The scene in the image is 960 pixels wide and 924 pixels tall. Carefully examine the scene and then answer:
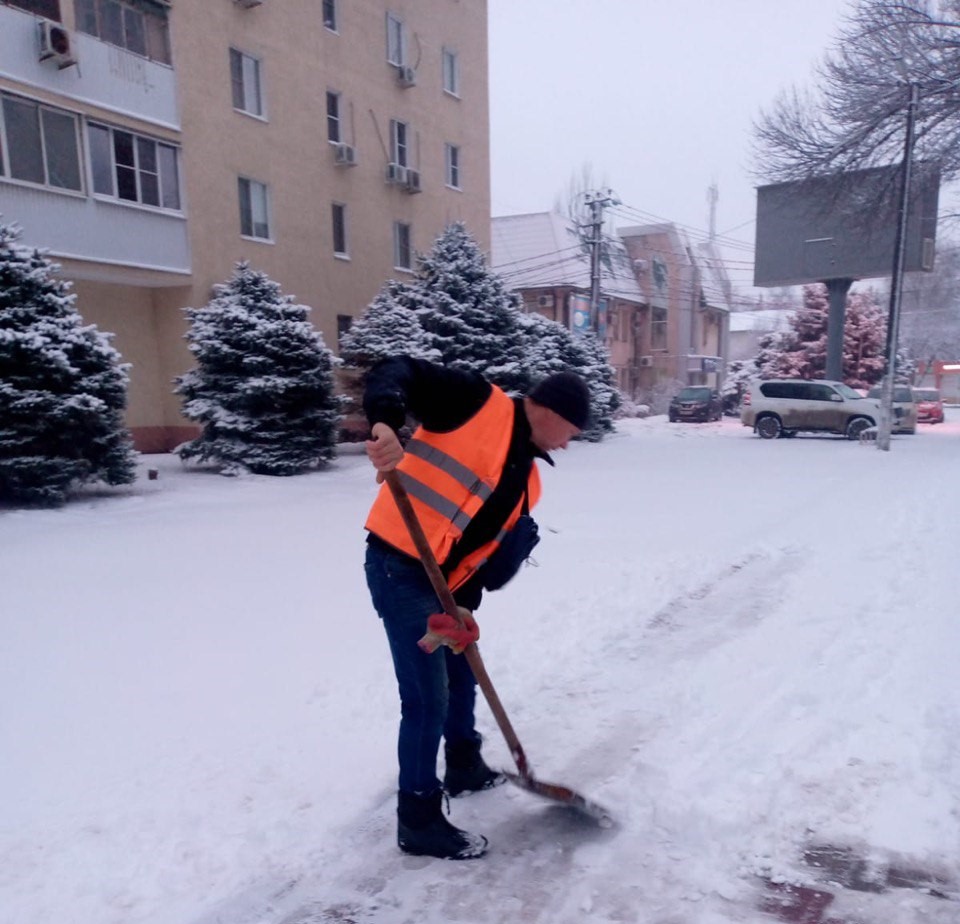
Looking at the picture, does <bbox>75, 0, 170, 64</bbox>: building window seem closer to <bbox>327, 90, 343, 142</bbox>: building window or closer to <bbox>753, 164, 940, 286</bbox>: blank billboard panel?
<bbox>327, 90, 343, 142</bbox>: building window

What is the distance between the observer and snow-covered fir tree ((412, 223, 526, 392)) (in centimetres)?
1666

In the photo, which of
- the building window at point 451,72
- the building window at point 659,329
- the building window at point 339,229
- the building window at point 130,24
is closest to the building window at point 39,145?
the building window at point 130,24

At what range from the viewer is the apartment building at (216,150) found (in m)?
13.5

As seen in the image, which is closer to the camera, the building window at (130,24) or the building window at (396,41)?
the building window at (130,24)

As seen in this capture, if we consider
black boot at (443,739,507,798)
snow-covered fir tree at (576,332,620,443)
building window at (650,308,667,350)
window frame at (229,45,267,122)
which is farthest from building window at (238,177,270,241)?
building window at (650,308,667,350)

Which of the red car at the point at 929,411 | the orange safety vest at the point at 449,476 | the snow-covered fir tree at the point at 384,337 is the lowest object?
the red car at the point at 929,411

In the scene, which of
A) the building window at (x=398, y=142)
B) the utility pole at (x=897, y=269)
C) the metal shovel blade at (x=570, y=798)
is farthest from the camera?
the building window at (x=398, y=142)

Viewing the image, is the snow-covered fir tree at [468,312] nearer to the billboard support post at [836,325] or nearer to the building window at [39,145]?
Answer: the building window at [39,145]

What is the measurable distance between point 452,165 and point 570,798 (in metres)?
23.3

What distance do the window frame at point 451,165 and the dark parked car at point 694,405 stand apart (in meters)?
12.5

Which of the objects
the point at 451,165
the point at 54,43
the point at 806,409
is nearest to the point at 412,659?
the point at 54,43

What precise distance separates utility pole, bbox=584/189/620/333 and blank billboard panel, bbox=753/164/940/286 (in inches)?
209

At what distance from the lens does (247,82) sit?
17453mm

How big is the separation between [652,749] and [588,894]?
0.99 m
